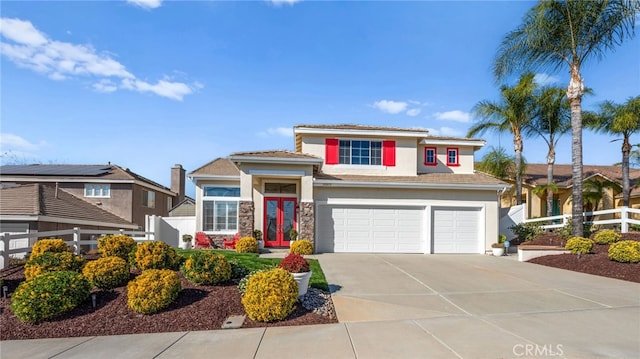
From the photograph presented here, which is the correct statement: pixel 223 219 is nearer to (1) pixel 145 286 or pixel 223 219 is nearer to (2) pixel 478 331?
(1) pixel 145 286

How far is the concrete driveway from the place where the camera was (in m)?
5.12

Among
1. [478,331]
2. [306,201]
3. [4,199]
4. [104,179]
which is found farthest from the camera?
[104,179]

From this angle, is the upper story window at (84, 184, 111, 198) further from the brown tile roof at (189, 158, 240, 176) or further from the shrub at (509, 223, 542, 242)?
the shrub at (509, 223, 542, 242)

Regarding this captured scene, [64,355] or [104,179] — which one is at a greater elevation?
[104,179]

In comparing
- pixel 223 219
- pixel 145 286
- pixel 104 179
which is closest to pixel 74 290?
pixel 145 286

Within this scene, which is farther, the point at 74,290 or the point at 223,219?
the point at 223,219

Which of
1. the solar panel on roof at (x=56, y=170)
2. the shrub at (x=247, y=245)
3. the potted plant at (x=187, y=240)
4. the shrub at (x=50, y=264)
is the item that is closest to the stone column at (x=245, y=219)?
the shrub at (x=247, y=245)

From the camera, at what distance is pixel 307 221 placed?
49.7 feet

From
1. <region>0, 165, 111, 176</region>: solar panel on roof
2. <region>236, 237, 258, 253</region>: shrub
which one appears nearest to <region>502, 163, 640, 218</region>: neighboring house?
<region>236, 237, 258, 253</region>: shrub

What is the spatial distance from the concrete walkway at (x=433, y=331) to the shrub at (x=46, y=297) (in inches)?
22.5

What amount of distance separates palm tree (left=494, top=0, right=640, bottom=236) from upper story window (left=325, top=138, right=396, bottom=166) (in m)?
7.13

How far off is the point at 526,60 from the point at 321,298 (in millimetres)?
14134

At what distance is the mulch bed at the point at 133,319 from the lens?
6230 mm

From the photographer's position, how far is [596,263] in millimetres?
11453
